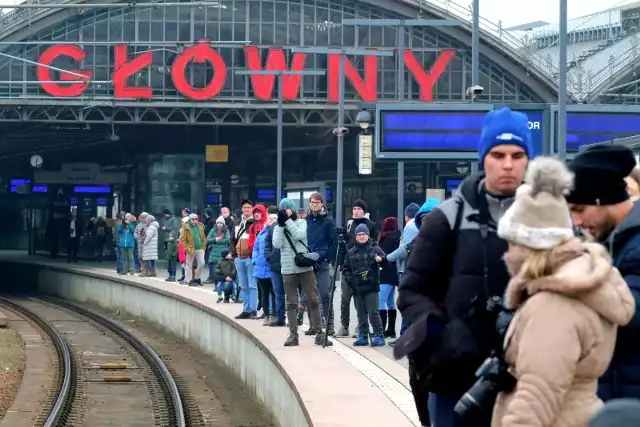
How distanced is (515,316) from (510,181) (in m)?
0.87

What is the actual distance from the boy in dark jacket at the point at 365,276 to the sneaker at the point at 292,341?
937 mm

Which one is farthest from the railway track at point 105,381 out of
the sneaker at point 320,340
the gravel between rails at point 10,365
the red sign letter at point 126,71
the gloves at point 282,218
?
the red sign letter at point 126,71

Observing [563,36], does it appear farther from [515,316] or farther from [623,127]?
[515,316]

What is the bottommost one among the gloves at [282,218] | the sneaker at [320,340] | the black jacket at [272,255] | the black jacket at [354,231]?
the sneaker at [320,340]

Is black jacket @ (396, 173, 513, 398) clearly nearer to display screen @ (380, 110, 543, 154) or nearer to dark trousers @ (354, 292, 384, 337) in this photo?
dark trousers @ (354, 292, 384, 337)

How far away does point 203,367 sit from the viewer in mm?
20953

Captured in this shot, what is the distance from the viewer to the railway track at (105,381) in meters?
16.2

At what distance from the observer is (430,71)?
155ft

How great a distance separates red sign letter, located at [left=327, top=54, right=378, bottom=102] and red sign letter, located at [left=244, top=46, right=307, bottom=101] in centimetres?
109

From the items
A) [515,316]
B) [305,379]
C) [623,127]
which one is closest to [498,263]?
[515,316]

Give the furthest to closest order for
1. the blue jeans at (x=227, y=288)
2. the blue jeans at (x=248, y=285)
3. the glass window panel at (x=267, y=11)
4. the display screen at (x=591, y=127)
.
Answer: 1. the glass window panel at (x=267, y=11)
2. the blue jeans at (x=227, y=288)
3. the display screen at (x=591, y=127)
4. the blue jeans at (x=248, y=285)

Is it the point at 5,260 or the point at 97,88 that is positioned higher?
the point at 97,88

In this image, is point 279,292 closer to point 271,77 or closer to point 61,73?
point 61,73

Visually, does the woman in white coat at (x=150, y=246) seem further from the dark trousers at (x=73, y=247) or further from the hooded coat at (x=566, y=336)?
the hooded coat at (x=566, y=336)
